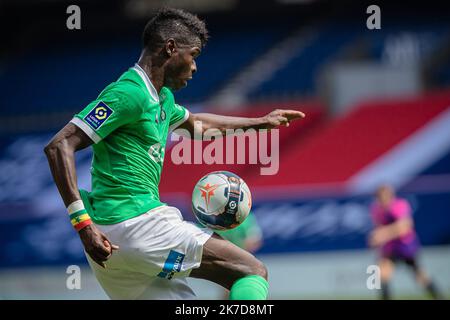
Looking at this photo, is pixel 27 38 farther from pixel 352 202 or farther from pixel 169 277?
pixel 169 277

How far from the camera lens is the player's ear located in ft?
16.7

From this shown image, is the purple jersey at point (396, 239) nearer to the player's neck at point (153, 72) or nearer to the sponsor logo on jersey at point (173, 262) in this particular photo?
the player's neck at point (153, 72)

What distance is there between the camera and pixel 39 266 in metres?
16.4

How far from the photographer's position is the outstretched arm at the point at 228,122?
222 inches

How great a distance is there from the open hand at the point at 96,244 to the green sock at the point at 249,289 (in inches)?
30.0

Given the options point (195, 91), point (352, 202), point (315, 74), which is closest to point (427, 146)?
point (352, 202)

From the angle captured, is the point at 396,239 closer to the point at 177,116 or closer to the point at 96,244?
the point at 177,116

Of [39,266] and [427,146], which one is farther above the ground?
[427,146]

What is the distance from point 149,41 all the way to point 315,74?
48.8ft

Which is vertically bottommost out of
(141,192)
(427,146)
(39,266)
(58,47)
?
(141,192)

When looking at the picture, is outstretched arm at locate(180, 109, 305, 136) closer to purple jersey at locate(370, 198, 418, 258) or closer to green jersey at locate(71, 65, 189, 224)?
green jersey at locate(71, 65, 189, 224)

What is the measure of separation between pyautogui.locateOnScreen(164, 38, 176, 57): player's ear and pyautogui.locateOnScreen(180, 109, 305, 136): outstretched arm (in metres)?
0.79

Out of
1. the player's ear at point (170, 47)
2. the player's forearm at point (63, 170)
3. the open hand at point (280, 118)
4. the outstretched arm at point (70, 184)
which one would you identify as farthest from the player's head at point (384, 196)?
the player's forearm at point (63, 170)
